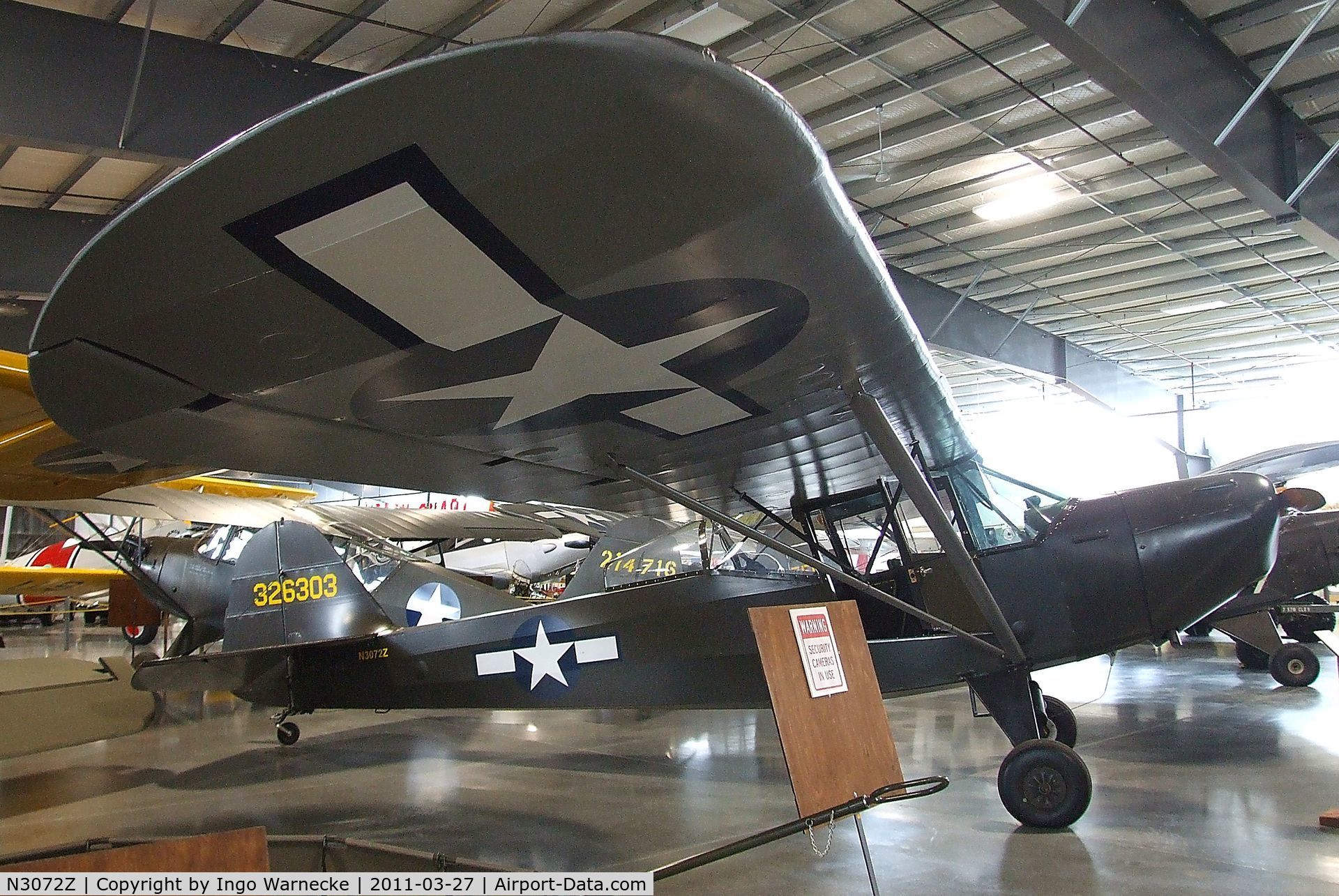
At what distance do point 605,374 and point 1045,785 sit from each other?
2840 millimetres

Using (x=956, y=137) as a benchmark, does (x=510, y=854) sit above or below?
below

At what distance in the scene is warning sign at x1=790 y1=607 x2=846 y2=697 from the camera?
2635mm

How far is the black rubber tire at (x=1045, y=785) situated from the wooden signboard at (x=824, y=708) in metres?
1.43

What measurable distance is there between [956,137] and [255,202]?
8123mm

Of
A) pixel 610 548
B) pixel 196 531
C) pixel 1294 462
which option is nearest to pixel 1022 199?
pixel 1294 462

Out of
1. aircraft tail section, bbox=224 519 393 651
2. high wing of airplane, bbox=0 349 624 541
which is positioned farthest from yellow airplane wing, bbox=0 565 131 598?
aircraft tail section, bbox=224 519 393 651

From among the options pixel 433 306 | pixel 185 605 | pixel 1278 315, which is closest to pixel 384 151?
pixel 433 306

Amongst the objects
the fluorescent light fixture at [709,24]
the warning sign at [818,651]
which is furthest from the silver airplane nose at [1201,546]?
the fluorescent light fixture at [709,24]

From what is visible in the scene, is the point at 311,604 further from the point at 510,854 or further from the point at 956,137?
the point at 956,137

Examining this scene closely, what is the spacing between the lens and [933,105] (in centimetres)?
782

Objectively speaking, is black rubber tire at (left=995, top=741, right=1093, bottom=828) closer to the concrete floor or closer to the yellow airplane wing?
the concrete floor

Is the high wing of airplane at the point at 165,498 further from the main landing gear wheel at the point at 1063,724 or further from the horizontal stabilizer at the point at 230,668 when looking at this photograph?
the main landing gear wheel at the point at 1063,724

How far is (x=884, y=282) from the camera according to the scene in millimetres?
2395

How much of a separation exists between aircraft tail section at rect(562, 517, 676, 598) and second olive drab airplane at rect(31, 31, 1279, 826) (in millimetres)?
2044
